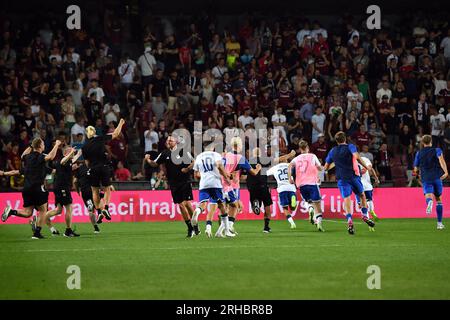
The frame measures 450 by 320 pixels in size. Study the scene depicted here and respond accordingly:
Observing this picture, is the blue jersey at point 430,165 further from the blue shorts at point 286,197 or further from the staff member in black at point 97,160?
the staff member in black at point 97,160

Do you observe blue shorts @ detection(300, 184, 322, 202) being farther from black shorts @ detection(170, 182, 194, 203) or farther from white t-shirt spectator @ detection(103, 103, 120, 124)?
white t-shirt spectator @ detection(103, 103, 120, 124)

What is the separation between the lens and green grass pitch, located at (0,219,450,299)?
1142 centimetres

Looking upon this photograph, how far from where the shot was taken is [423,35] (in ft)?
113

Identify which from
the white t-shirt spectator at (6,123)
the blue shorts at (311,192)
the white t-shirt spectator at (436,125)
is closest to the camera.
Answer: the blue shorts at (311,192)

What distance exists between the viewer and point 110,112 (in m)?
30.7

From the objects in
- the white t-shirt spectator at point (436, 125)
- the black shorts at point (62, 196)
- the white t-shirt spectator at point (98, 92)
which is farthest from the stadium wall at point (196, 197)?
the black shorts at point (62, 196)

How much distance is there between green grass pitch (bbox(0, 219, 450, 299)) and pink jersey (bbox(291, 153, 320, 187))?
1.41 m

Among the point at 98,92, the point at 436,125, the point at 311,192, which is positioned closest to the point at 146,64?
the point at 98,92

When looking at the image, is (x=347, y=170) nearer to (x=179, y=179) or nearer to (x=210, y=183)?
(x=210, y=183)

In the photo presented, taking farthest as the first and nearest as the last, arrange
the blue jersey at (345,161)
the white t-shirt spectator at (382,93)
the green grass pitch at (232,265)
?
the white t-shirt spectator at (382,93) < the blue jersey at (345,161) < the green grass pitch at (232,265)

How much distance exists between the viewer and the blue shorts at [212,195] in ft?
65.5

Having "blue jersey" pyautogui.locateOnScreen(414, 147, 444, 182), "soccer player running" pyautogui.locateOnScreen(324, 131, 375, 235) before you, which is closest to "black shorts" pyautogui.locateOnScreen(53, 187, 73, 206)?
"soccer player running" pyautogui.locateOnScreen(324, 131, 375, 235)
